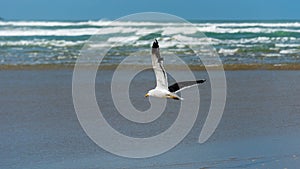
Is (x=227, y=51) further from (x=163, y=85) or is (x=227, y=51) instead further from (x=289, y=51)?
(x=163, y=85)

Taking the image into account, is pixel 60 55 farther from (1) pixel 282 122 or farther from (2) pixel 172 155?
(2) pixel 172 155

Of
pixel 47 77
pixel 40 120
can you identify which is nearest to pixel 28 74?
pixel 47 77

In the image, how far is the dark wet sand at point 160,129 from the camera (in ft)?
27.4

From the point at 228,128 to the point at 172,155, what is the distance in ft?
6.59

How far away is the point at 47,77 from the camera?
59.3 ft

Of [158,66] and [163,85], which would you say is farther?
[163,85]

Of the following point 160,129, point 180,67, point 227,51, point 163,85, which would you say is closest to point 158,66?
point 163,85

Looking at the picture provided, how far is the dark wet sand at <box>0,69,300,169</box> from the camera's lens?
8359 mm

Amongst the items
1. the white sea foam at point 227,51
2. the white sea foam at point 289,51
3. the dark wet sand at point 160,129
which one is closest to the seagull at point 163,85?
the dark wet sand at point 160,129

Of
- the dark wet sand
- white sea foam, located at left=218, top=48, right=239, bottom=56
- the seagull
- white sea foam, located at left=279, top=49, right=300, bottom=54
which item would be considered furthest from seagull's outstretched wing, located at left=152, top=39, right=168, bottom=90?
white sea foam, located at left=279, top=49, right=300, bottom=54

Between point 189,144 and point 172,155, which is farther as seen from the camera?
point 189,144

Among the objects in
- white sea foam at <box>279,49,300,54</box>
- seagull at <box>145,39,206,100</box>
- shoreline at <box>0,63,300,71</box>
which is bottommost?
seagull at <box>145,39,206,100</box>

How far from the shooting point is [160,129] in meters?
10.6

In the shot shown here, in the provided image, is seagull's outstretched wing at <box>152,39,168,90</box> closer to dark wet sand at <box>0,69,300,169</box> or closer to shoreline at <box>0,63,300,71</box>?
dark wet sand at <box>0,69,300,169</box>
